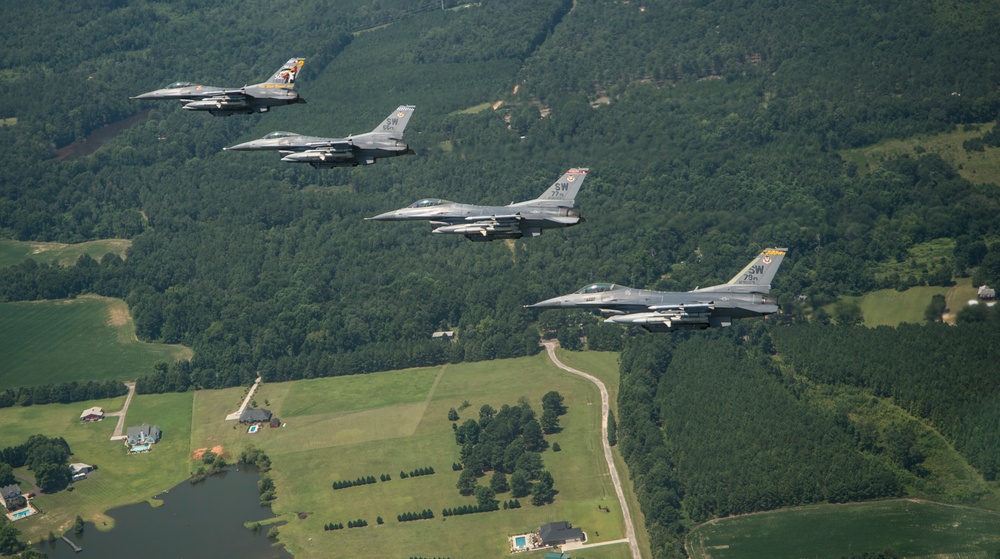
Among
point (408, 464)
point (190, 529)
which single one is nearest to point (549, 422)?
point (408, 464)

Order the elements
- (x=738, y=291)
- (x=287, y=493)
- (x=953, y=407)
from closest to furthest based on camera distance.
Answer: (x=738, y=291) → (x=953, y=407) → (x=287, y=493)

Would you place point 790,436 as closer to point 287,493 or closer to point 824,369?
point 824,369

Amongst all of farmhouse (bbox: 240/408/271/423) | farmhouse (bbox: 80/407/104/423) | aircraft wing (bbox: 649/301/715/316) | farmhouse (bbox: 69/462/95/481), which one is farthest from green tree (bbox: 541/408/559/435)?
farmhouse (bbox: 80/407/104/423)

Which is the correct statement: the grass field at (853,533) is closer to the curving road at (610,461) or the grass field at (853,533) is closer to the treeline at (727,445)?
the treeline at (727,445)

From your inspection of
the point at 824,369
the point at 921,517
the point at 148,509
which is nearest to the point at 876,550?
the point at 921,517

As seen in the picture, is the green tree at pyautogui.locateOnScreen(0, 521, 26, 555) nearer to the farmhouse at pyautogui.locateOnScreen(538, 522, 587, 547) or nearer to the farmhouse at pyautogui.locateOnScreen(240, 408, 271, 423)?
the farmhouse at pyautogui.locateOnScreen(240, 408, 271, 423)
